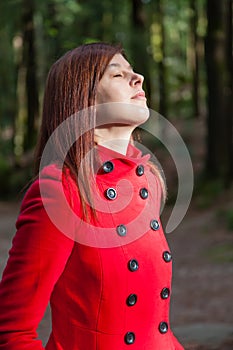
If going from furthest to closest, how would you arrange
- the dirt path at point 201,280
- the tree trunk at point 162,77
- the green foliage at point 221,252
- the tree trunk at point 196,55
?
1. the tree trunk at point 196,55
2. the tree trunk at point 162,77
3. the green foliage at point 221,252
4. the dirt path at point 201,280

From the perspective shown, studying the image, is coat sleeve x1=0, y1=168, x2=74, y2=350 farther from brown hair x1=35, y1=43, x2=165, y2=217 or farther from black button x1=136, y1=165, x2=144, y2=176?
black button x1=136, y1=165, x2=144, y2=176

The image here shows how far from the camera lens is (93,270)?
1.88 metres

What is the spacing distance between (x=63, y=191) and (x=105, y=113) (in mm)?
299

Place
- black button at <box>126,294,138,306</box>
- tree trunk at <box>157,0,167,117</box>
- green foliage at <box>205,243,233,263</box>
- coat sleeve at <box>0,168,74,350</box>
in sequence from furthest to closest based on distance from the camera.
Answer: tree trunk at <box>157,0,167,117</box>, green foliage at <box>205,243,233,263</box>, black button at <box>126,294,138,306</box>, coat sleeve at <box>0,168,74,350</box>

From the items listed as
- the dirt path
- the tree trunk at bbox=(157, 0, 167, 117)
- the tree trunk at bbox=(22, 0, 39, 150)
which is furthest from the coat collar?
the tree trunk at bbox=(22, 0, 39, 150)

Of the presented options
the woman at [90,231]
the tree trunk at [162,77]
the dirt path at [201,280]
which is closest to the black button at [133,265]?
the woman at [90,231]

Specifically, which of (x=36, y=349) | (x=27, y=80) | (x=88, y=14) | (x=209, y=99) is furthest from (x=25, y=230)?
(x=27, y=80)

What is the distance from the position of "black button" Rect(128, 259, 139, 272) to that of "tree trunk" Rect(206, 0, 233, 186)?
1706cm

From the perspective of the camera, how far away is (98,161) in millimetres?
2025

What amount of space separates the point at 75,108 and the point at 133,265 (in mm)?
465

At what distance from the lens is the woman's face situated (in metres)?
2.05

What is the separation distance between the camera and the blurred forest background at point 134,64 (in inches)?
738

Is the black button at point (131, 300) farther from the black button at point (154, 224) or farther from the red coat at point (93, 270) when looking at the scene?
the black button at point (154, 224)

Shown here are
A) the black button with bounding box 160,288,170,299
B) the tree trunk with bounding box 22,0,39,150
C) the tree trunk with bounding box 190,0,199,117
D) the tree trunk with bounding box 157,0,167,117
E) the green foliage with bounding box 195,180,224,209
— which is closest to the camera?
the black button with bounding box 160,288,170,299
